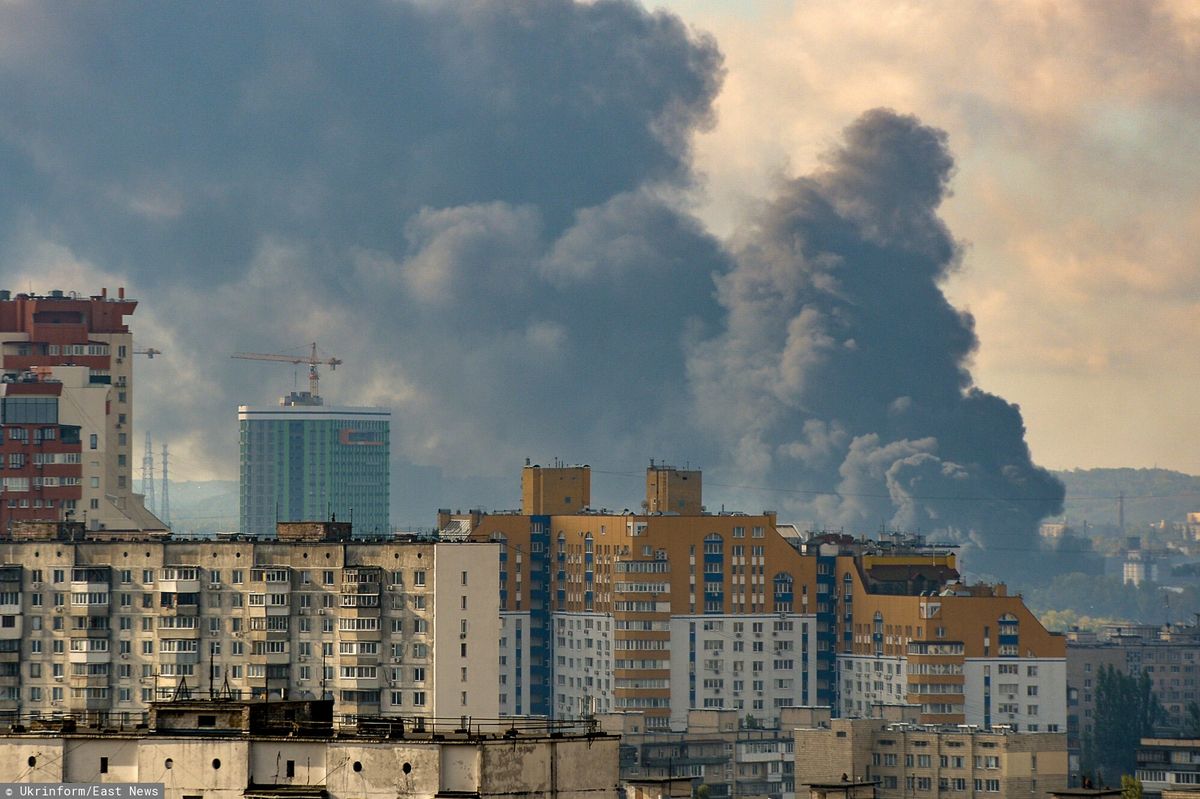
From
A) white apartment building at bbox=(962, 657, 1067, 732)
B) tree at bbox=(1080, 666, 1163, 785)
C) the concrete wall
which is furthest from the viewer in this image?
tree at bbox=(1080, 666, 1163, 785)

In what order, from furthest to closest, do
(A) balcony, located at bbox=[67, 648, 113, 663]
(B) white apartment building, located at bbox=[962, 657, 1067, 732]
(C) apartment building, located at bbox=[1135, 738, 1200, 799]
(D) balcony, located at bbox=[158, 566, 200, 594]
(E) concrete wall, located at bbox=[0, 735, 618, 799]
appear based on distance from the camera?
(B) white apartment building, located at bbox=[962, 657, 1067, 732]
(C) apartment building, located at bbox=[1135, 738, 1200, 799]
(A) balcony, located at bbox=[67, 648, 113, 663]
(D) balcony, located at bbox=[158, 566, 200, 594]
(E) concrete wall, located at bbox=[0, 735, 618, 799]

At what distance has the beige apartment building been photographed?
123938 millimetres

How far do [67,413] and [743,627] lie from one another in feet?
124

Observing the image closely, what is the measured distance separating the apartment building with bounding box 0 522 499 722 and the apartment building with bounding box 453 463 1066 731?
173ft

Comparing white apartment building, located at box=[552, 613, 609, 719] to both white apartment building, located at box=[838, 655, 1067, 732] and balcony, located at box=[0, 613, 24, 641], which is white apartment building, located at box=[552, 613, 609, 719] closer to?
white apartment building, located at box=[838, 655, 1067, 732]

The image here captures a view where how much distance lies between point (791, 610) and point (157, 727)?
116428 millimetres

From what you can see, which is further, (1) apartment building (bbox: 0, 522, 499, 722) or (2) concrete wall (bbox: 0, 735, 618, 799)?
(1) apartment building (bbox: 0, 522, 499, 722)

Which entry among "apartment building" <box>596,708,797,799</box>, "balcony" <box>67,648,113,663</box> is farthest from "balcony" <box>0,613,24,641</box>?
"apartment building" <box>596,708,797,799</box>

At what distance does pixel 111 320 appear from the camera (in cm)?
16625

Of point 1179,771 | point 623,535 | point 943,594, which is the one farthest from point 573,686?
point 1179,771

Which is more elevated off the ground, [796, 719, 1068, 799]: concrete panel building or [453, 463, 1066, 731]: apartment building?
[453, 463, 1066, 731]: apartment building

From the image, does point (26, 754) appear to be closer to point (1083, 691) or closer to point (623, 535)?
point (623, 535)

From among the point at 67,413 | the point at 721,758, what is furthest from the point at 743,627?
the point at 67,413

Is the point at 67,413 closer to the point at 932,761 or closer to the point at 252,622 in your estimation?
the point at 932,761
